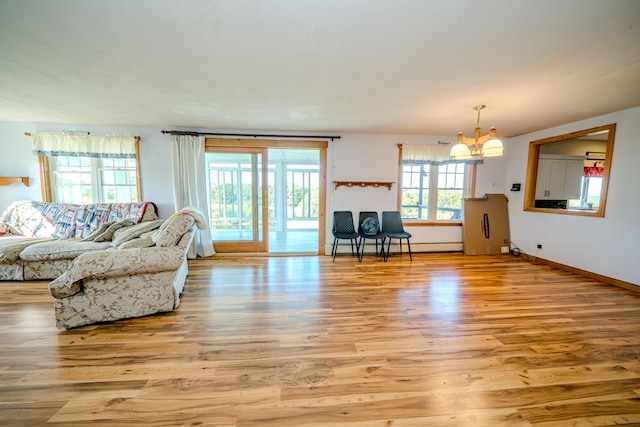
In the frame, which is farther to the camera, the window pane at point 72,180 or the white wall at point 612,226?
the window pane at point 72,180

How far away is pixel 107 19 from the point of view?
141 cm

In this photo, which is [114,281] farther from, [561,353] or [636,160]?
[636,160]

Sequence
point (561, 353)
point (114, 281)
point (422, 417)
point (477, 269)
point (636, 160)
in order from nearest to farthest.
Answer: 1. point (422, 417)
2. point (561, 353)
3. point (114, 281)
4. point (636, 160)
5. point (477, 269)

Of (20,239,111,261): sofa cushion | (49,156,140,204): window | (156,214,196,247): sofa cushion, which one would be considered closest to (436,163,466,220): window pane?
(156,214,196,247): sofa cushion

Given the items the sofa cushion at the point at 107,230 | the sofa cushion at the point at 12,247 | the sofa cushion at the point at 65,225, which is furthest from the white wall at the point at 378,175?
the sofa cushion at the point at 12,247

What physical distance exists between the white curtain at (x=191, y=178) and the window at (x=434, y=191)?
370 cm

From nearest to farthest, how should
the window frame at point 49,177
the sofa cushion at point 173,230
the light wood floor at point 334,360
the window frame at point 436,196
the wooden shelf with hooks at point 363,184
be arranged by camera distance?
1. the light wood floor at point 334,360
2. the sofa cushion at point 173,230
3. the window frame at point 49,177
4. the wooden shelf with hooks at point 363,184
5. the window frame at point 436,196

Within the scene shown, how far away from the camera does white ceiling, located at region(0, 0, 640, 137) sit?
1.33 meters

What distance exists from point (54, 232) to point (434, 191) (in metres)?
6.25

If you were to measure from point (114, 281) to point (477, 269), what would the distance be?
4529 millimetres

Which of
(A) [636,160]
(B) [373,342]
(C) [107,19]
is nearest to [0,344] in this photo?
(C) [107,19]

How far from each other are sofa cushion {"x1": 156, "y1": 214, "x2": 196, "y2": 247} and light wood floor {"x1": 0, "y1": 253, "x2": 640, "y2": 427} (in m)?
0.69

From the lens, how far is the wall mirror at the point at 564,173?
4.12 m

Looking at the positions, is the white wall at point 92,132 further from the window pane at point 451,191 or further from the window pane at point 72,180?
the window pane at point 451,191
